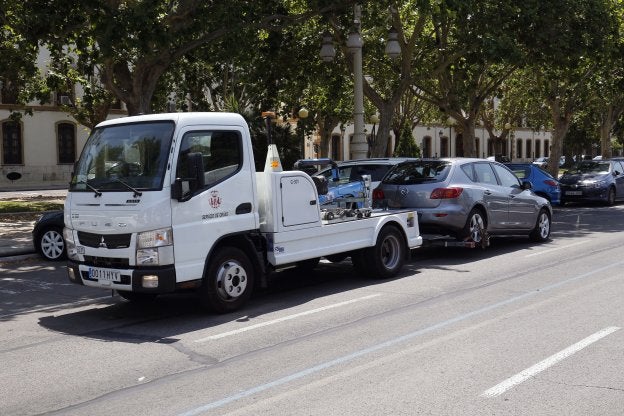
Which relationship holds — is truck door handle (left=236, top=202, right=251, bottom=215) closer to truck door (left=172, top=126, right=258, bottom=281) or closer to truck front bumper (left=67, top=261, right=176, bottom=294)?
truck door (left=172, top=126, right=258, bottom=281)

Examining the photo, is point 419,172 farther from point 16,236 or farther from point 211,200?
point 16,236

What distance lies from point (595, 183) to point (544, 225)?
1109 centimetres

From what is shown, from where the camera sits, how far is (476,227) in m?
12.5

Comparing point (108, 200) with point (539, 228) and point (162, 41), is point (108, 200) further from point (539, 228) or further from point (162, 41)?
point (539, 228)

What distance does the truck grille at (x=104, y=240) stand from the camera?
781cm

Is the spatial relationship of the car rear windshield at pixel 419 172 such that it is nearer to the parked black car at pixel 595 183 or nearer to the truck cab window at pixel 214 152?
the truck cab window at pixel 214 152

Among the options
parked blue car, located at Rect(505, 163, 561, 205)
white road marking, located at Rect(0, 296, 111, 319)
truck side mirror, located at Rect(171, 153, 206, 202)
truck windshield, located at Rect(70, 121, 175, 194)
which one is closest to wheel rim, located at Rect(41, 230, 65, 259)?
white road marking, located at Rect(0, 296, 111, 319)

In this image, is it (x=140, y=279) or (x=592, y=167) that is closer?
(x=140, y=279)

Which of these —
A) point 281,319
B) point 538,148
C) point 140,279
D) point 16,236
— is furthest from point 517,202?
point 538,148

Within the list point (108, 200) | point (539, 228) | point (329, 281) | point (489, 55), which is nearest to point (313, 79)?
point (489, 55)

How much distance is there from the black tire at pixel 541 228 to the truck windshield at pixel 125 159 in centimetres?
880

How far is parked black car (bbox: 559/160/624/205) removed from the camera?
24594 millimetres

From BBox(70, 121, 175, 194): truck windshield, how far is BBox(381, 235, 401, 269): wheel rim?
402 centimetres

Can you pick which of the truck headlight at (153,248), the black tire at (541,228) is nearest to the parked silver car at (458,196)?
the black tire at (541,228)
